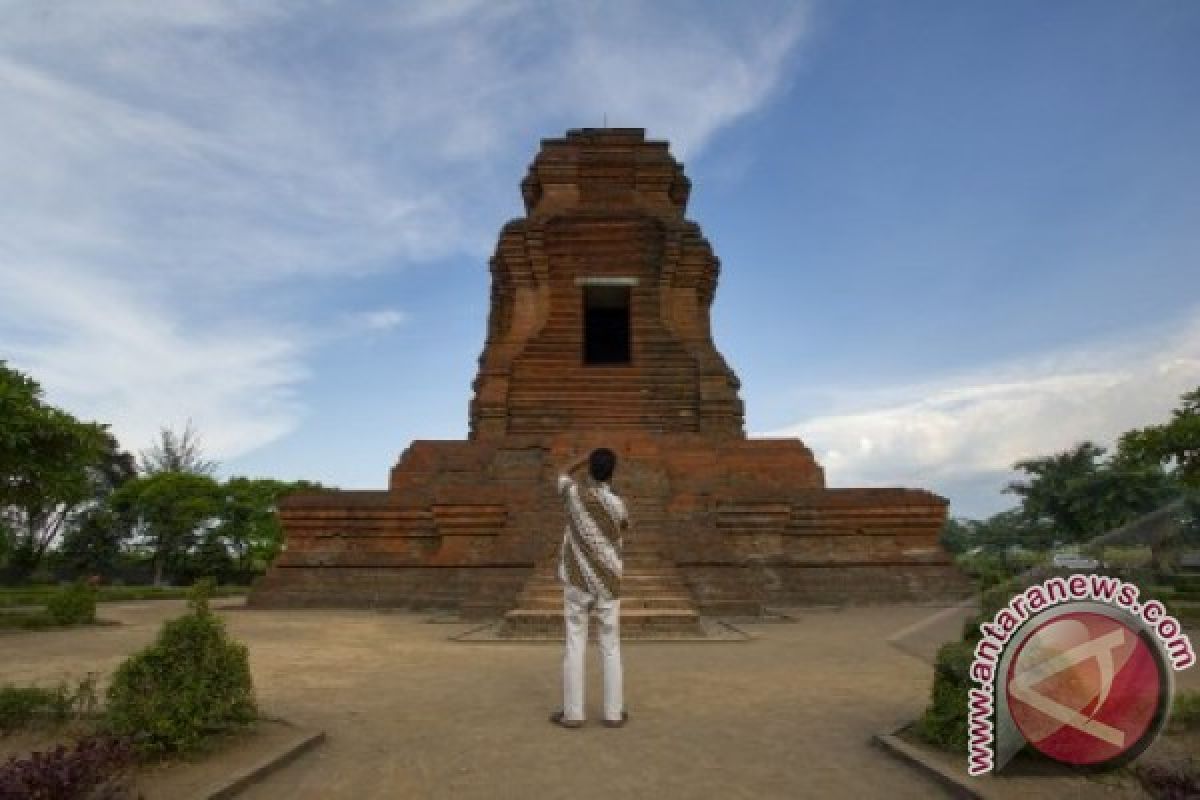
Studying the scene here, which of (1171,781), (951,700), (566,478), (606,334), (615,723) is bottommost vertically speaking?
(615,723)

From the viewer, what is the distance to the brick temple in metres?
12.6

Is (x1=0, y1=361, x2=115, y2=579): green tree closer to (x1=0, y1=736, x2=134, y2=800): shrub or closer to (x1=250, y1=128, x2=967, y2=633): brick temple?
(x1=250, y1=128, x2=967, y2=633): brick temple

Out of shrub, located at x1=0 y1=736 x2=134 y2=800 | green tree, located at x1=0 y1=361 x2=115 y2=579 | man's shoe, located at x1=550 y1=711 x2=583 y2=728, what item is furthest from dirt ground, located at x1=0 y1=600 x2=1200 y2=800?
green tree, located at x1=0 y1=361 x2=115 y2=579

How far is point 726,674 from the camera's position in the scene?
22.5ft

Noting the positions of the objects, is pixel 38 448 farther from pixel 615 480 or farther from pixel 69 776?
pixel 69 776

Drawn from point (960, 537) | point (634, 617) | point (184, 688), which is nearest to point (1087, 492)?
point (960, 537)

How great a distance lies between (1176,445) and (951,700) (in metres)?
10.9

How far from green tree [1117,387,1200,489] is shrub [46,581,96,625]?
641 inches

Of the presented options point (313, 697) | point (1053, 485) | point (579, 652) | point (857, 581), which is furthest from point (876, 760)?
point (1053, 485)

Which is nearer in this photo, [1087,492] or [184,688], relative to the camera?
[184,688]

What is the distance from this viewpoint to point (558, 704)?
18.6 ft

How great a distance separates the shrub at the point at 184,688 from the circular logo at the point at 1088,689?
12.8ft

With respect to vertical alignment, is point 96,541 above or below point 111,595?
above

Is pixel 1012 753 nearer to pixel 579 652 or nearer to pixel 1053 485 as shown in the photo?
pixel 579 652
